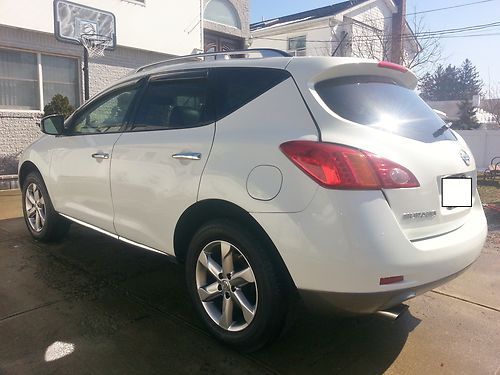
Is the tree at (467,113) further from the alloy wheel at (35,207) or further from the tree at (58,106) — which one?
the alloy wheel at (35,207)

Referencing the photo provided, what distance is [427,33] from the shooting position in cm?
2327

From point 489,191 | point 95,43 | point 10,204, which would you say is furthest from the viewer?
point 95,43

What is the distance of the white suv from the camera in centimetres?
222

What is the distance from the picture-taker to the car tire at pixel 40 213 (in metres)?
4.56

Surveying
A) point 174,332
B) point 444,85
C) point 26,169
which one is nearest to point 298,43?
point 26,169

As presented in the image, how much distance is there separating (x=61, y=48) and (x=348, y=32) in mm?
14946

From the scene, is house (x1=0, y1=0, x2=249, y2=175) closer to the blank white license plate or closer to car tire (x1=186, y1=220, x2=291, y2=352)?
car tire (x1=186, y1=220, x2=291, y2=352)

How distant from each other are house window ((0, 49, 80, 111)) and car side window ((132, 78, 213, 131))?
8576 millimetres

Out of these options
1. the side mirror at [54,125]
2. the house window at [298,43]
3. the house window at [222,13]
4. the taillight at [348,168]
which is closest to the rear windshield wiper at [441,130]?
the taillight at [348,168]

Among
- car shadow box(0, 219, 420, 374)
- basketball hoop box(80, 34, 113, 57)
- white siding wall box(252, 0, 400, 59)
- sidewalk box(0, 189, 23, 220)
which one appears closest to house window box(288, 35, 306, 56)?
white siding wall box(252, 0, 400, 59)

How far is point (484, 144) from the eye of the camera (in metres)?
15.7

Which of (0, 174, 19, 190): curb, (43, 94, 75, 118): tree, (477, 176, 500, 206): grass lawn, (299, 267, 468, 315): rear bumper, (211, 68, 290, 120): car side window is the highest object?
(43, 94, 75, 118): tree

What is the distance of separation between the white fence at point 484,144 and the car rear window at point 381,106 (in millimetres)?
14256

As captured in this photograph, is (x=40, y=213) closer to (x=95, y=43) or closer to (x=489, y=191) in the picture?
(x=95, y=43)
